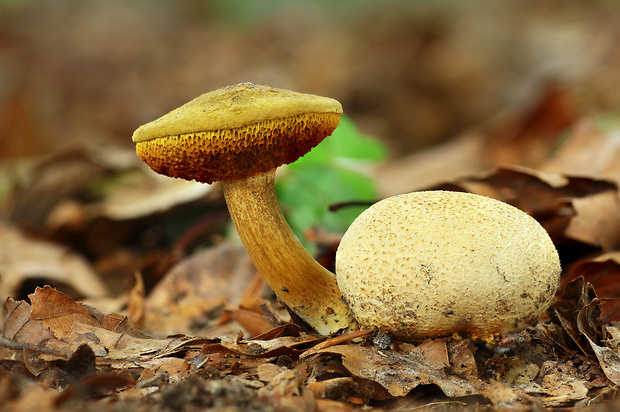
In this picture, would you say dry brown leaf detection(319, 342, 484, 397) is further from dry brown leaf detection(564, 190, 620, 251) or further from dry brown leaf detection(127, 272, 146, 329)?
dry brown leaf detection(127, 272, 146, 329)

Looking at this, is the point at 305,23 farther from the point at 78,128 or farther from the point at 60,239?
the point at 60,239

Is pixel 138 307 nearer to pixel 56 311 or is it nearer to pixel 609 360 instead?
pixel 56 311

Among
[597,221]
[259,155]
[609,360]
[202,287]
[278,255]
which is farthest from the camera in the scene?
[202,287]

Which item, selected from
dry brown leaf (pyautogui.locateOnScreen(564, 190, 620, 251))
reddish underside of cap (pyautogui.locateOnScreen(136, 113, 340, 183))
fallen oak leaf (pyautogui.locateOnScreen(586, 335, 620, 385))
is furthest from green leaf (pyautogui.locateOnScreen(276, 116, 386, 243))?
fallen oak leaf (pyautogui.locateOnScreen(586, 335, 620, 385))

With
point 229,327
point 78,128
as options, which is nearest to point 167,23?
point 78,128

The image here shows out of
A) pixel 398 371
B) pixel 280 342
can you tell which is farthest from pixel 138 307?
pixel 398 371

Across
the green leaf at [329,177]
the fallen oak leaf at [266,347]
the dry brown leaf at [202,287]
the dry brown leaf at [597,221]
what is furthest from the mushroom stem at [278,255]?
the green leaf at [329,177]
